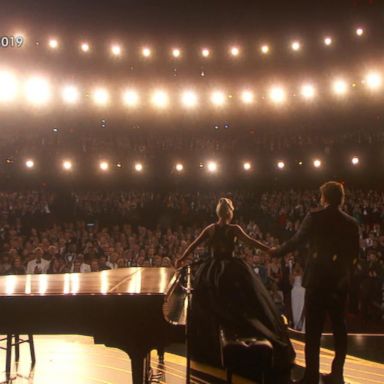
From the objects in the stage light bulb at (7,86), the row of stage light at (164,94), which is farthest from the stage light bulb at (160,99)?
the stage light bulb at (7,86)

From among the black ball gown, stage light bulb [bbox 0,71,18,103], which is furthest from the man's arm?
stage light bulb [bbox 0,71,18,103]

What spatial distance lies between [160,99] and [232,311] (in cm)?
1258

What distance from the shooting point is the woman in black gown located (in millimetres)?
3432

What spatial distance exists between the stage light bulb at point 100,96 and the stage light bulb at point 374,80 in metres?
8.90

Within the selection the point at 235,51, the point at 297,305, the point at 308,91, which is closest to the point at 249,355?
the point at 297,305

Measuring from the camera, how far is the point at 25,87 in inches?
552

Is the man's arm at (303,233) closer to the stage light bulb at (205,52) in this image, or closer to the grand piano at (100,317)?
the grand piano at (100,317)

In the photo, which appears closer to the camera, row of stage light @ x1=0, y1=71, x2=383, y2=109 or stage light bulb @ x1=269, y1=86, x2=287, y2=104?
row of stage light @ x1=0, y1=71, x2=383, y2=109

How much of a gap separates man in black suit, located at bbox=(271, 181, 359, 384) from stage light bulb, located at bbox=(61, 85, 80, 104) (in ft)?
42.3

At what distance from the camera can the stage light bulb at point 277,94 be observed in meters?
15.6

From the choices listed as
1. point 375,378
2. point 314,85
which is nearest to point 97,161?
point 314,85

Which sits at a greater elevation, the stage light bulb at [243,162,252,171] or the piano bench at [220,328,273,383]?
the stage light bulb at [243,162,252,171]

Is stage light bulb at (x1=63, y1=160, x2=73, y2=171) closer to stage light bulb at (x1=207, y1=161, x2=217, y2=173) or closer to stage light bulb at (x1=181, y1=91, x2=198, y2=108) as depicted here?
stage light bulb at (x1=181, y1=91, x2=198, y2=108)

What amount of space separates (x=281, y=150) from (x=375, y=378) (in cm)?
1435
